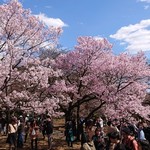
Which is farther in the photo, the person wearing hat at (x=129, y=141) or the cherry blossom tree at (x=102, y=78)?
the cherry blossom tree at (x=102, y=78)

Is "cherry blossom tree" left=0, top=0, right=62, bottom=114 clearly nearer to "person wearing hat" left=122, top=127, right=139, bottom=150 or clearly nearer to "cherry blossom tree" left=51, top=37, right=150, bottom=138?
"cherry blossom tree" left=51, top=37, right=150, bottom=138

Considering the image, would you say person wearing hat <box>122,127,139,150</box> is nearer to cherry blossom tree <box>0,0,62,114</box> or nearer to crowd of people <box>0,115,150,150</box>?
crowd of people <box>0,115,150,150</box>

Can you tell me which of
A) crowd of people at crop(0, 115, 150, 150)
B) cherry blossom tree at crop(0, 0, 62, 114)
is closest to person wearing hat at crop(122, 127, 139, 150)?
crowd of people at crop(0, 115, 150, 150)

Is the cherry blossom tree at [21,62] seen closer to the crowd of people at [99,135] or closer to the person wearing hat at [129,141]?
the crowd of people at [99,135]

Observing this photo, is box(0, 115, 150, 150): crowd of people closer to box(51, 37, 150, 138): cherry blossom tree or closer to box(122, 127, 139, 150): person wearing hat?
box(122, 127, 139, 150): person wearing hat

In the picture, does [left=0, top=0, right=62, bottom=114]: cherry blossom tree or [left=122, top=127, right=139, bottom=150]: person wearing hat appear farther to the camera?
[left=0, top=0, right=62, bottom=114]: cherry blossom tree

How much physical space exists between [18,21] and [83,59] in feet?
18.4

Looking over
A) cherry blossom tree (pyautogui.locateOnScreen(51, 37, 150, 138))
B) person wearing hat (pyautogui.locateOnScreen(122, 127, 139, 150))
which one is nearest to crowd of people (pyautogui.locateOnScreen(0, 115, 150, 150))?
person wearing hat (pyautogui.locateOnScreen(122, 127, 139, 150))

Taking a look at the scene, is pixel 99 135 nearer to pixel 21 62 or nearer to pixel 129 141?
pixel 129 141

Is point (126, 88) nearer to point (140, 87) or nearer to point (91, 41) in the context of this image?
point (140, 87)

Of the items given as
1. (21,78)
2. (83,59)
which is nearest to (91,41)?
(83,59)

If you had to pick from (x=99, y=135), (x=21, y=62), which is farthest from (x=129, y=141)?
(x=21, y=62)

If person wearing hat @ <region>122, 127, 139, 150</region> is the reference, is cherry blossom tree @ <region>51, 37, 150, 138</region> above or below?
above

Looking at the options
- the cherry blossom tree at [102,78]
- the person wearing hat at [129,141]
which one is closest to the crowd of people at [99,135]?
the person wearing hat at [129,141]
